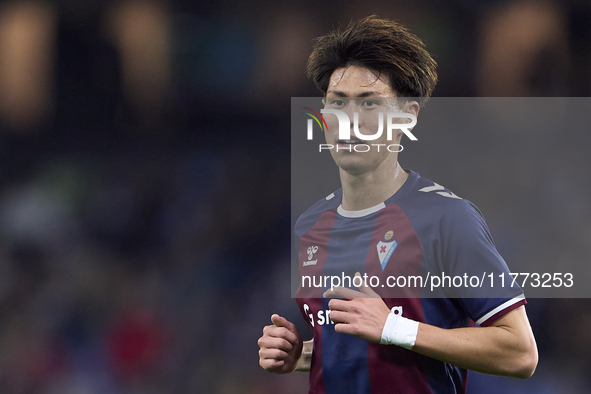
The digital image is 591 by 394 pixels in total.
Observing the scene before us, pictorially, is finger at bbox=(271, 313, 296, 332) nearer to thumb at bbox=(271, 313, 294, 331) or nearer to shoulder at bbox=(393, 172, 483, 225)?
thumb at bbox=(271, 313, 294, 331)

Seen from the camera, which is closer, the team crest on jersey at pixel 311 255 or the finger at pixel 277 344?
the finger at pixel 277 344

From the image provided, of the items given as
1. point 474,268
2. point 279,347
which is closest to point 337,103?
point 474,268

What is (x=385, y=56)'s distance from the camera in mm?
1952

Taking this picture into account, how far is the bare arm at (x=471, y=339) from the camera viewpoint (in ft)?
5.11

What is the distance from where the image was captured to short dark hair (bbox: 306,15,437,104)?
6.46 feet

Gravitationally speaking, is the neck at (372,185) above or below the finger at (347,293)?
above

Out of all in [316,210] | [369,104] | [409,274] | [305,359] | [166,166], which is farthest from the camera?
[166,166]

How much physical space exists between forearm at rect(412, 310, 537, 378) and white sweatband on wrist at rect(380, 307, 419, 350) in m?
0.02

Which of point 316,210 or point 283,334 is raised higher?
point 316,210

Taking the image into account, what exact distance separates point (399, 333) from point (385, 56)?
96cm

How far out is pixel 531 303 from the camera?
325 cm

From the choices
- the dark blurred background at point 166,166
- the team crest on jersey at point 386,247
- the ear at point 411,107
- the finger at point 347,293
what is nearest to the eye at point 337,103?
the ear at point 411,107

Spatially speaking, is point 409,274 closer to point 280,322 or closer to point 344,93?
point 280,322

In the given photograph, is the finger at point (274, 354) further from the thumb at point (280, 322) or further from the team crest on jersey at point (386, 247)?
the team crest on jersey at point (386, 247)
